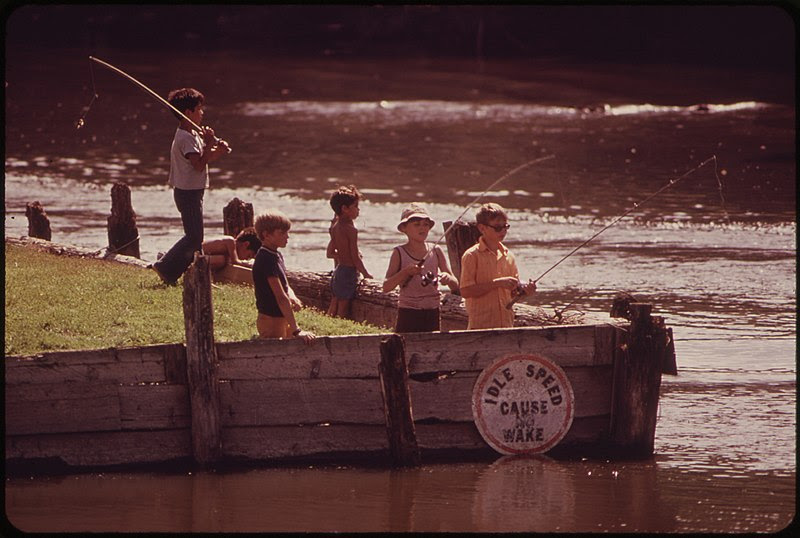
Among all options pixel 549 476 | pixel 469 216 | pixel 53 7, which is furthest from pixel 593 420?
pixel 53 7

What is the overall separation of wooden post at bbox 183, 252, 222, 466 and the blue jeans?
3.47 m

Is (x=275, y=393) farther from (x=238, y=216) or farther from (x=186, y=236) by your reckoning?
(x=238, y=216)

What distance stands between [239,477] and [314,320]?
287 cm

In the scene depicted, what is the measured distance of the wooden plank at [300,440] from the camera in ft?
37.0

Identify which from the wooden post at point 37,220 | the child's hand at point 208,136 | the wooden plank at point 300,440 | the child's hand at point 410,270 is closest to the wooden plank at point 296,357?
the wooden plank at point 300,440

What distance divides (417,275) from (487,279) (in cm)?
64

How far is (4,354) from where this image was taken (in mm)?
11258

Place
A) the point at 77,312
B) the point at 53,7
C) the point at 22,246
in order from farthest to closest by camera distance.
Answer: the point at 53,7 → the point at 22,246 → the point at 77,312

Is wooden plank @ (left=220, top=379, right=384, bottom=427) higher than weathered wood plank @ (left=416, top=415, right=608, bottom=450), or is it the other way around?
wooden plank @ (left=220, top=379, right=384, bottom=427)

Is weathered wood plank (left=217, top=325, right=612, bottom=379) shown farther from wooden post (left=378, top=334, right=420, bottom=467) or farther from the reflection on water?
the reflection on water

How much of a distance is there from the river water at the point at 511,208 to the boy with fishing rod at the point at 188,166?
3.81 m

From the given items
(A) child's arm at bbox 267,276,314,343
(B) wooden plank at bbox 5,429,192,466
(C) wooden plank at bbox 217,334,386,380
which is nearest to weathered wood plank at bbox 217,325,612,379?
(C) wooden plank at bbox 217,334,386,380

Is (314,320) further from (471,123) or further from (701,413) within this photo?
(471,123)

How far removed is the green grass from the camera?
40.2ft
